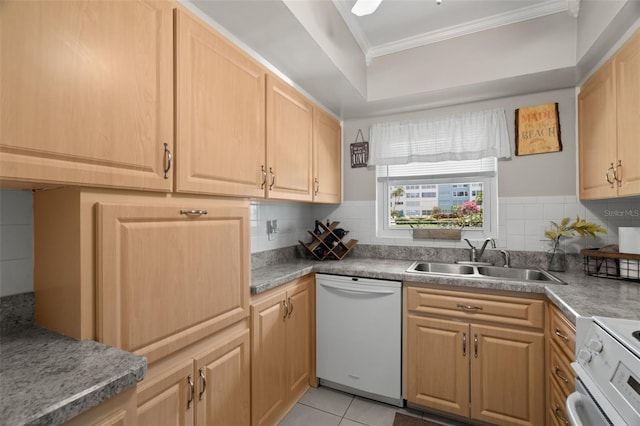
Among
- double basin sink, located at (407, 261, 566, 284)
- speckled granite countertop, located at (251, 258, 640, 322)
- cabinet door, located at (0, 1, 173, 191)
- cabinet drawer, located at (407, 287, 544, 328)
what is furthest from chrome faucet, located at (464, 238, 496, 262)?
cabinet door, located at (0, 1, 173, 191)

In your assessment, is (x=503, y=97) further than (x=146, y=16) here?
Yes

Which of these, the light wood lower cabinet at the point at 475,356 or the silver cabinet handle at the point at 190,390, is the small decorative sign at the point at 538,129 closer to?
the light wood lower cabinet at the point at 475,356

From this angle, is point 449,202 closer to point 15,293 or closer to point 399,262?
point 399,262

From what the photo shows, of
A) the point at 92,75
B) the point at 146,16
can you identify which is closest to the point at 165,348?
the point at 92,75

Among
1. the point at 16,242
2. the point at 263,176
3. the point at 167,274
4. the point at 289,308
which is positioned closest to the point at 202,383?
the point at 167,274

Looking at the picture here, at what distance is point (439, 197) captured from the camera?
104 inches

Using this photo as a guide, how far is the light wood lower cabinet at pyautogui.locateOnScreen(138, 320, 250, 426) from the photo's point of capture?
107 centimetres

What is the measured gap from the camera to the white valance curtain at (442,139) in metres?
2.38

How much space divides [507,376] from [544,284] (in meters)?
0.58

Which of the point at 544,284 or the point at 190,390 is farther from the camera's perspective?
the point at 544,284

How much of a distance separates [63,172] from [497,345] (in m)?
2.20

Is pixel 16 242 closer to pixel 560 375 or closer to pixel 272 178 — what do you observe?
pixel 272 178

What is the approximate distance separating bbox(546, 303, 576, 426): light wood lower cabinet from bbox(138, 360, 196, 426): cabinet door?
164cm

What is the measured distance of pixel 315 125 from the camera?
7.68 feet
